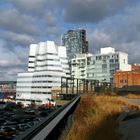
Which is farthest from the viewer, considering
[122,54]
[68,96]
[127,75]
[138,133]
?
[122,54]

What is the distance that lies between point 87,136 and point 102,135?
2.47ft

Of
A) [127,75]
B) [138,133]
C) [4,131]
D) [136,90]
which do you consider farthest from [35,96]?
[138,133]

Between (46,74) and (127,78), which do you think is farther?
(46,74)

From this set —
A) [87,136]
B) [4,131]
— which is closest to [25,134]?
[87,136]

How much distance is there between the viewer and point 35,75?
19625 centimetres

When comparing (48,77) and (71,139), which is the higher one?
(48,77)

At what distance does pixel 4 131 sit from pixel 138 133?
23819 mm

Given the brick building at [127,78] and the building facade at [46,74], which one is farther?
the building facade at [46,74]

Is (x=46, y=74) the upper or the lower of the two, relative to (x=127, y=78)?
upper

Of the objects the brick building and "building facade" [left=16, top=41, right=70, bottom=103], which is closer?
the brick building

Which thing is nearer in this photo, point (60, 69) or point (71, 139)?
point (71, 139)

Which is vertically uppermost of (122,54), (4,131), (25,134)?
(122,54)

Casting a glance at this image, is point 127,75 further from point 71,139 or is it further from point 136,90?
point 71,139

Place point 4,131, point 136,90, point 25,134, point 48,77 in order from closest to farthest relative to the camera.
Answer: point 25,134
point 4,131
point 136,90
point 48,77
